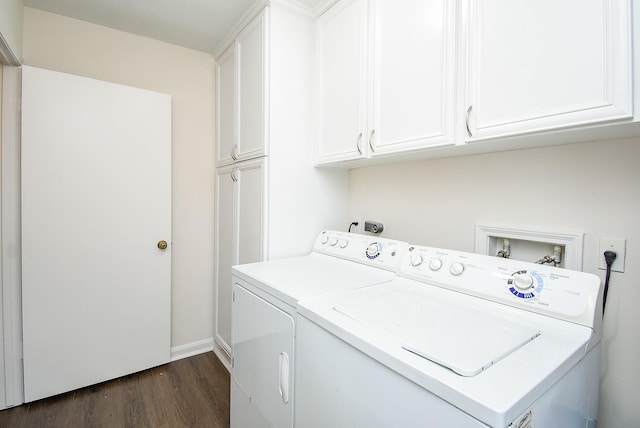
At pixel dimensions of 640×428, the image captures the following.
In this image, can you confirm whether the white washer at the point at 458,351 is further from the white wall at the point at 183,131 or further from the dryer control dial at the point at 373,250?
the white wall at the point at 183,131

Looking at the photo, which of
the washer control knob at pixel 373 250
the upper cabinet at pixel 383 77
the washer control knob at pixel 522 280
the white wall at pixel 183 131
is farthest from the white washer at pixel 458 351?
the white wall at pixel 183 131

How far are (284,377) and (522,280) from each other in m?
0.88

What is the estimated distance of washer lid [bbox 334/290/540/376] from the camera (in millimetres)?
669

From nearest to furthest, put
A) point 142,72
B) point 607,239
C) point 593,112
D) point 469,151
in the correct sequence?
point 593,112, point 607,239, point 469,151, point 142,72

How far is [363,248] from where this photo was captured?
154 cm

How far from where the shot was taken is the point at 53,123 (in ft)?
5.99

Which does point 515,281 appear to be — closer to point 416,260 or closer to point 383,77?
point 416,260

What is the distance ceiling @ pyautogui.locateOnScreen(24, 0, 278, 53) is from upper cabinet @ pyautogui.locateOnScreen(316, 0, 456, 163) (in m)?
0.42

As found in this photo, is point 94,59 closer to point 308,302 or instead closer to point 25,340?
point 25,340

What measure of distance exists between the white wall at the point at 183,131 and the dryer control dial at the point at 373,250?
157 centimetres

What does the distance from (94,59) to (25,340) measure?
1.89 m

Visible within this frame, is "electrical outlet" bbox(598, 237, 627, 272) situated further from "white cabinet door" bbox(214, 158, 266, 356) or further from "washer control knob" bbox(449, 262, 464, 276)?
"white cabinet door" bbox(214, 158, 266, 356)

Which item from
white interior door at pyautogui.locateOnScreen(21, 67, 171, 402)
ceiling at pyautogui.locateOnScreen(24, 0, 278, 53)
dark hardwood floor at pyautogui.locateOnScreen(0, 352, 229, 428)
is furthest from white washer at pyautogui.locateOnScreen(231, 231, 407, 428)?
ceiling at pyautogui.locateOnScreen(24, 0, 278, 53)

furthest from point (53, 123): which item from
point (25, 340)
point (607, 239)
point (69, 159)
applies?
point (607, 239)
